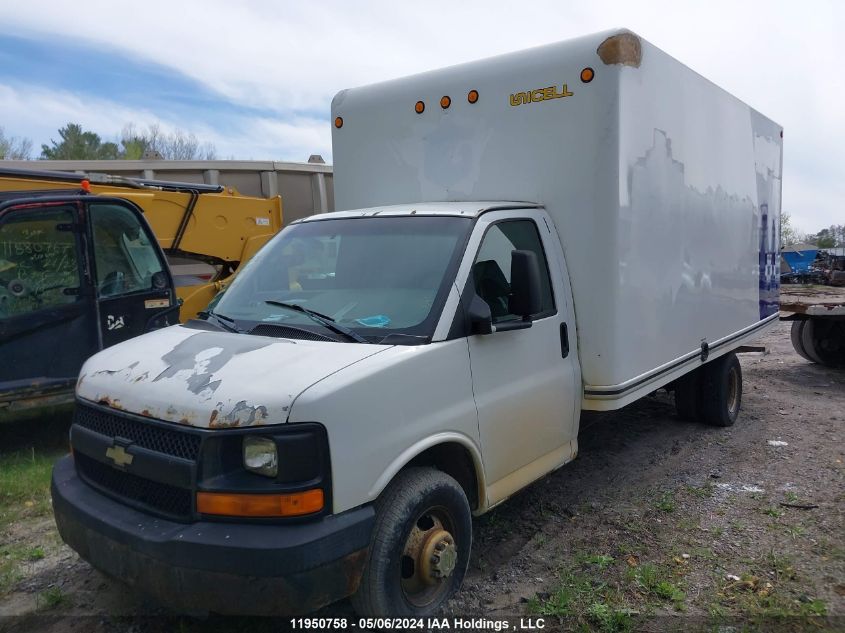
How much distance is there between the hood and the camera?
2.77 meters

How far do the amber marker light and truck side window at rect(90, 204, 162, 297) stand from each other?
4156 mm

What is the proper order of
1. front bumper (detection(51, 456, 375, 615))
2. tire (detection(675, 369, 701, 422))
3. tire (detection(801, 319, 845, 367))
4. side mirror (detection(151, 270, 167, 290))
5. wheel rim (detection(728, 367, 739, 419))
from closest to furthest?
front bumper (detection(51, 456, 375, 615)) → side mirror (detection(151, 270, 167, 290)) → tire (detection(675, 369, 701, 422)) → wheel rim (detection(728, 367, 739, 419)) → tire (detection(801, 319, 845, 367))

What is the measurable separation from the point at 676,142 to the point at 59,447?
588 centimetres

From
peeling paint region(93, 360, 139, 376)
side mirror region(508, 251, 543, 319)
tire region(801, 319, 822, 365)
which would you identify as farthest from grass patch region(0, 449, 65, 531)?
tire region(801, 319, 822, 365)

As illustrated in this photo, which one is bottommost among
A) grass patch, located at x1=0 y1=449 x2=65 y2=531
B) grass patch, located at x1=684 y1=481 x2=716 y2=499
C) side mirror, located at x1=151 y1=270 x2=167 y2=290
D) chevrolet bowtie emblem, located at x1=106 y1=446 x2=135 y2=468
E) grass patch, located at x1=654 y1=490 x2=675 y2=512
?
grass patch, located at x1=684 y1=481 x2=716 y2=499

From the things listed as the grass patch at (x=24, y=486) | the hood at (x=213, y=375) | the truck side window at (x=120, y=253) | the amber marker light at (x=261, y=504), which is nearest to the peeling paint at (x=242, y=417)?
the hood at (x=213, y=375)

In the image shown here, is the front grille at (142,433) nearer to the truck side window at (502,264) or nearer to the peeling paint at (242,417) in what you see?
the peeling paint at (242,417)

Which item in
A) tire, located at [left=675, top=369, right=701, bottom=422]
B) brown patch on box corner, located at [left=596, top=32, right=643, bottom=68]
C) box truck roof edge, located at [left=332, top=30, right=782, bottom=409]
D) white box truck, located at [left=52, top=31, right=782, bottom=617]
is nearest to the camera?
white box truck, located at [left=52, top=31, right=782, bottom=617]

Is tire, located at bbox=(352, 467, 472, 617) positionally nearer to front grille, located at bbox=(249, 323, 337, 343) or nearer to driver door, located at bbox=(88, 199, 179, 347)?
front grille, located at bbox=(249, 323, 337, 343)

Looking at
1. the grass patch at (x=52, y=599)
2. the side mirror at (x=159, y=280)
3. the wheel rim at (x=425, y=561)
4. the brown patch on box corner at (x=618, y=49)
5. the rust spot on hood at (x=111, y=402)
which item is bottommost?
the grass patch at (x=52, y=599)

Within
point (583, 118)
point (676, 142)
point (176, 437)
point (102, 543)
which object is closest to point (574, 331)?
point (583, 118)

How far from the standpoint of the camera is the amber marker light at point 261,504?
2744 millimetres

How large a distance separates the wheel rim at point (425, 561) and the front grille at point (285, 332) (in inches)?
38.3

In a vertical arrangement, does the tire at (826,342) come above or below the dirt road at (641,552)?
above
